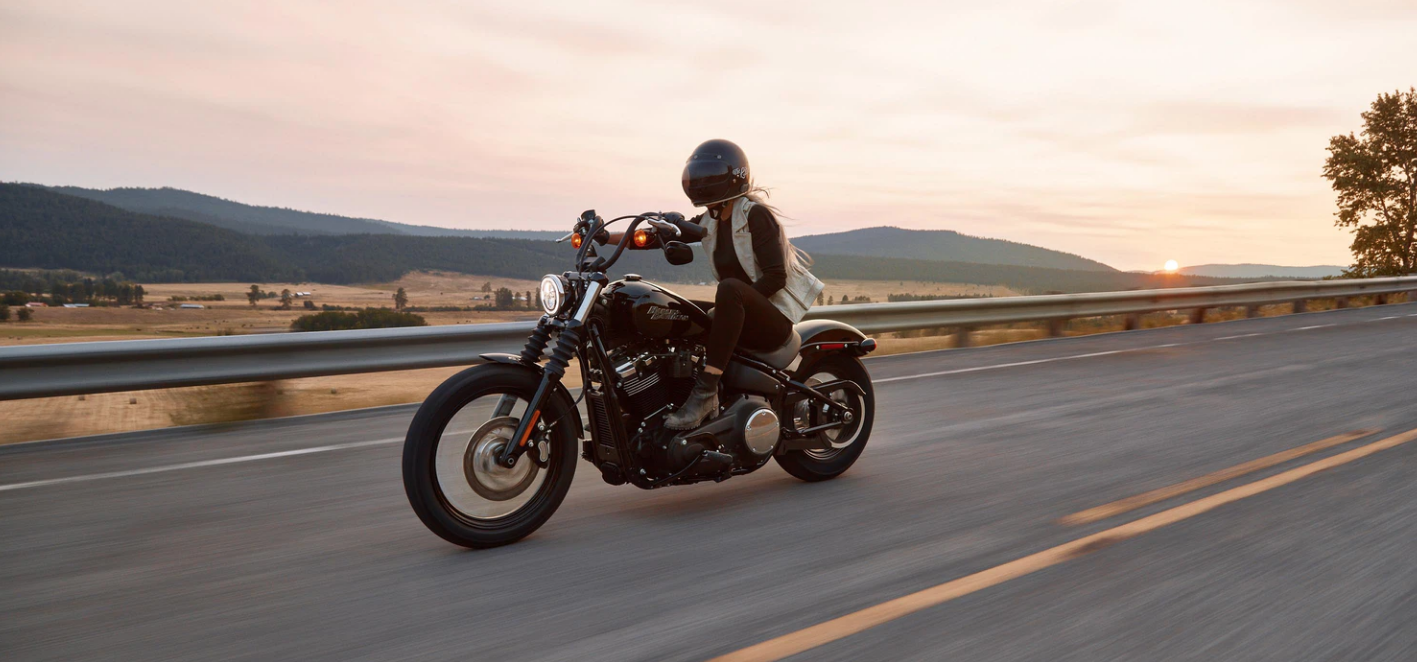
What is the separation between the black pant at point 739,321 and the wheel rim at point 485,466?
100cm

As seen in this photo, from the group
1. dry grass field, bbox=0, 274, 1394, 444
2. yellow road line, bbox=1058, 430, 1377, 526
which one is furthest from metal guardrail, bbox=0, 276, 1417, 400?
yellow road line, bbox=1058, 430, 1377, 526

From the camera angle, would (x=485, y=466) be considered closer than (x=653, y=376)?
Yes

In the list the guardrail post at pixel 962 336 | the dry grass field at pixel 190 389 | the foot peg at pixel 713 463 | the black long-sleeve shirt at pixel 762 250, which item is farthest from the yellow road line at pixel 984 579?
the guardrail post at pixel 962 336

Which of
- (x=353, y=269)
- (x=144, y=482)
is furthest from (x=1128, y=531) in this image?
(x=353, y=269)

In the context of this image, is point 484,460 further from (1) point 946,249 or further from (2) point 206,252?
(1) point 946,249

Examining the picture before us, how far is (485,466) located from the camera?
426 cm

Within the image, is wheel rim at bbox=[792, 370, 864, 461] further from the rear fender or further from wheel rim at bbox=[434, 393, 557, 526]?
wheel rim at bbox=[434, 393, 557, 526]

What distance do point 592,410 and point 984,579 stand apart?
1.90m

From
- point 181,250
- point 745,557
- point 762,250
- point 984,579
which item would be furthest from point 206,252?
point 984,579

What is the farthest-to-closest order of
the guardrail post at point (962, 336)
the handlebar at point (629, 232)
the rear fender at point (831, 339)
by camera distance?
the guardrail post at point (962, 336) < the rear fender at point (831, 339) < the handlebar at point (629, 232)

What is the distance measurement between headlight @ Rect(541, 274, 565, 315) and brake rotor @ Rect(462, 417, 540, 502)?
53cm

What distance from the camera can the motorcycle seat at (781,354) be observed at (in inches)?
210

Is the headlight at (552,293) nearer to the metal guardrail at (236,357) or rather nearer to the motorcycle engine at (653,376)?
the motorcycle engine at (653,376)

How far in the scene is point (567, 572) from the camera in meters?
4.00
